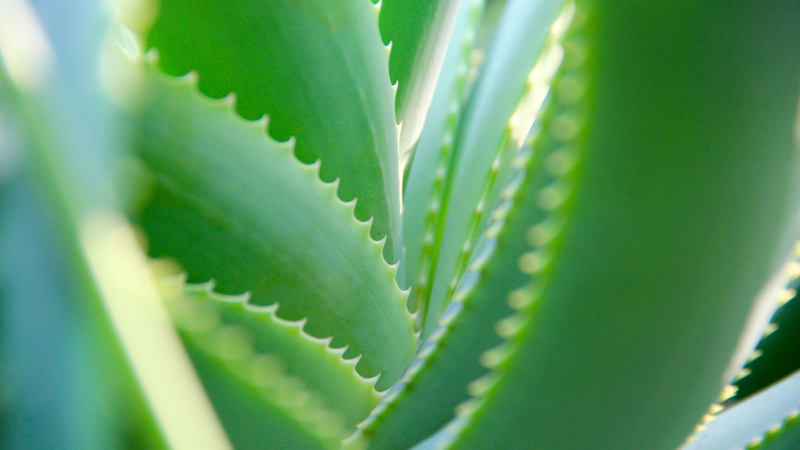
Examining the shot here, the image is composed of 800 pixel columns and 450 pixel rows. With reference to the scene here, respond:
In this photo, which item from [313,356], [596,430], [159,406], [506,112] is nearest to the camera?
[159,406]

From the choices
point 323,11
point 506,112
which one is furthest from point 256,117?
point 506,112

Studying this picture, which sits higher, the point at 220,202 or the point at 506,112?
the point at 220,202

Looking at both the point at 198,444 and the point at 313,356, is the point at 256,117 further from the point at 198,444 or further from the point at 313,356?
the point at 198,444

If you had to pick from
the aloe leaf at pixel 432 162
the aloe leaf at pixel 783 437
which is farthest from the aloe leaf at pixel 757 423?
the aloe leaf at pixel 432 162

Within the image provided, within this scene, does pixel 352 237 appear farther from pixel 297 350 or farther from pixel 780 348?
pixel 780 348

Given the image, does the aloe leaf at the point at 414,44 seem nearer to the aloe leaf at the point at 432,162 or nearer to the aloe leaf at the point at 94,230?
the aloe leaf at the point at 432,162

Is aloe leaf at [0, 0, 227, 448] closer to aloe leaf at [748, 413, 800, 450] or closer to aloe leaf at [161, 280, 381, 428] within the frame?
aloe leaf at [161, 280, 381, 428]
